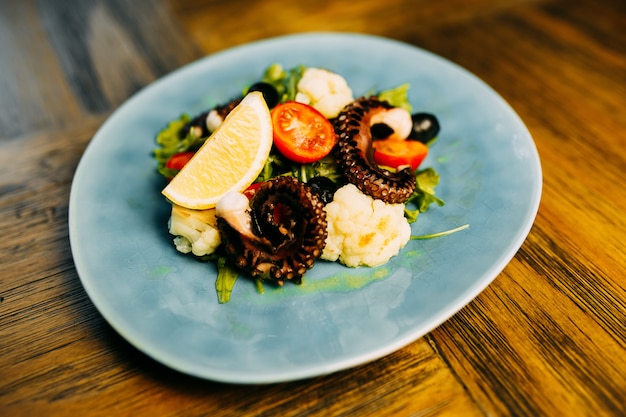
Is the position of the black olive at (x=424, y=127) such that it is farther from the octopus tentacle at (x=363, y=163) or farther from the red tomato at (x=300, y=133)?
the red tomato at (x=300, y=133)

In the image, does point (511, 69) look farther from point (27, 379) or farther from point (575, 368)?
point (27, 379)

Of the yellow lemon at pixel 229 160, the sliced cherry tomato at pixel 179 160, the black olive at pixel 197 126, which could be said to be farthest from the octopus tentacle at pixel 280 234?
the black olive at pixel 197 126

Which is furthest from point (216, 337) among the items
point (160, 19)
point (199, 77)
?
point (160, 19)

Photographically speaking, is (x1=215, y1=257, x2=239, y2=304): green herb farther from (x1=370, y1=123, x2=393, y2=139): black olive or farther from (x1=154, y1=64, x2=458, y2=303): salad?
(x1=370, y1=123, x2=393, y2=139): black olive

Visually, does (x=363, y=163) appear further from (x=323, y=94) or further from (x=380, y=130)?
(x=323, y=94)

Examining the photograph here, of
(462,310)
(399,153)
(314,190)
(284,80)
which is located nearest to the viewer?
(462,310)

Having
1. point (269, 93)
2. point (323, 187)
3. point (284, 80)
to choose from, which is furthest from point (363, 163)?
point (284, 80)

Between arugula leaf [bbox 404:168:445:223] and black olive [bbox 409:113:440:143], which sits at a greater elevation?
black olive [bbox 409:113:440:143]

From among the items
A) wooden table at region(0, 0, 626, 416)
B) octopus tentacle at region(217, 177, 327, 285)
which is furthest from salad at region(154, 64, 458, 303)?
wooden table at region(0, 0, 626, 416)
